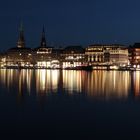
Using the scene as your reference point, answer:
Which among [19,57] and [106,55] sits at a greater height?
[19,57]

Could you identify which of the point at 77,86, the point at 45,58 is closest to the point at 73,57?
the point at 45,58

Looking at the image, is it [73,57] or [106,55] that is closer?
[106,55]

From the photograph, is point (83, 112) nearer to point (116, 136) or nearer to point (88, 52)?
point (116, 136)

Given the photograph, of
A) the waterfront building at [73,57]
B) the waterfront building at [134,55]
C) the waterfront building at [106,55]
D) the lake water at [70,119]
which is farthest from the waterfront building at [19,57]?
the lake water at [70,119]

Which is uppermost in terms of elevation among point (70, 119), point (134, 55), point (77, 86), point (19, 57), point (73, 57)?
point (19, 57)

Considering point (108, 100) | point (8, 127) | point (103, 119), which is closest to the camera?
point (8, 127)

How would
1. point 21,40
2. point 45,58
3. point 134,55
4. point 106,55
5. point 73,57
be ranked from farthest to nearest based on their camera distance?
1. point 21,40
2. point 45,58
3. point 73,57
4. point 134,55
5. point 106,55

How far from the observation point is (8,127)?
14.4 meters

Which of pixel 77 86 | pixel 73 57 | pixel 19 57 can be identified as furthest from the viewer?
pixel 19 57

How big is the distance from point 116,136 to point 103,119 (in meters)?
3.07

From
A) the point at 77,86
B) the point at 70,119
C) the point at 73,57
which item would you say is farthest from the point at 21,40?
the point at 70,119

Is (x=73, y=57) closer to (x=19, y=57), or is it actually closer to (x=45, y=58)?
(x=45, y=58)

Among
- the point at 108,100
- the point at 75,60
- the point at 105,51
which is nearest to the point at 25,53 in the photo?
the point at 75,60

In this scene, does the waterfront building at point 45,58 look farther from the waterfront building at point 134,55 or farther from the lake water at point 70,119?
the lake water at point 70,119
